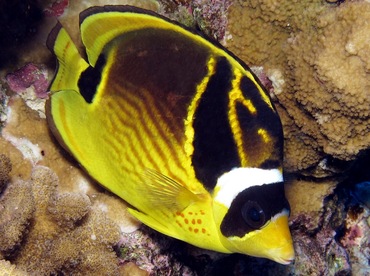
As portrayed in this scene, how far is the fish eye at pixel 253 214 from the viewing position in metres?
1.98

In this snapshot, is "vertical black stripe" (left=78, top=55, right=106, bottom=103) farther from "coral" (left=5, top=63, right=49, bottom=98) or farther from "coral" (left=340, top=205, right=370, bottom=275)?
"coral" (left=340, top=205, right=370, bottom=275)

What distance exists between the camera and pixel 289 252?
2.01m

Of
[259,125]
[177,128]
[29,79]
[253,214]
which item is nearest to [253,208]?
[253,214]

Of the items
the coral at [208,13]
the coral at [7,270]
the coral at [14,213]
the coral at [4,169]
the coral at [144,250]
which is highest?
the coral at [208,13]

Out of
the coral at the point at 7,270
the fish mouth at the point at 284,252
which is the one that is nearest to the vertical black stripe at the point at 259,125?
the fish mouth at the point at 284,252

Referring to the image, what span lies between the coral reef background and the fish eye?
888 millimetres

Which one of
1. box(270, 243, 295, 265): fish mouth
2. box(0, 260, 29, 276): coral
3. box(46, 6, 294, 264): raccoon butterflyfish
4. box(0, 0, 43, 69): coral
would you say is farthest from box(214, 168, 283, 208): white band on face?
box(0, 0, 43, 69): coral

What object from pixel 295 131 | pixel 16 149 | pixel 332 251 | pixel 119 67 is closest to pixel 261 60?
pixel 295 131

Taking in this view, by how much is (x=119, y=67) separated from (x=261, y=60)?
3.29 ft

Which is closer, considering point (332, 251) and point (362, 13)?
point (362, 13)

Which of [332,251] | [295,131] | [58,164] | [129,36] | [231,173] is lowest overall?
[332,251]

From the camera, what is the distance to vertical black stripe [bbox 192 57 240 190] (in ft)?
6.70

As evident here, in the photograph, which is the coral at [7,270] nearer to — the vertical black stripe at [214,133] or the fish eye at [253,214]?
the vertical black stripe at [214,133]

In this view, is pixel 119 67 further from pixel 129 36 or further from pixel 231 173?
pixel 231 173
